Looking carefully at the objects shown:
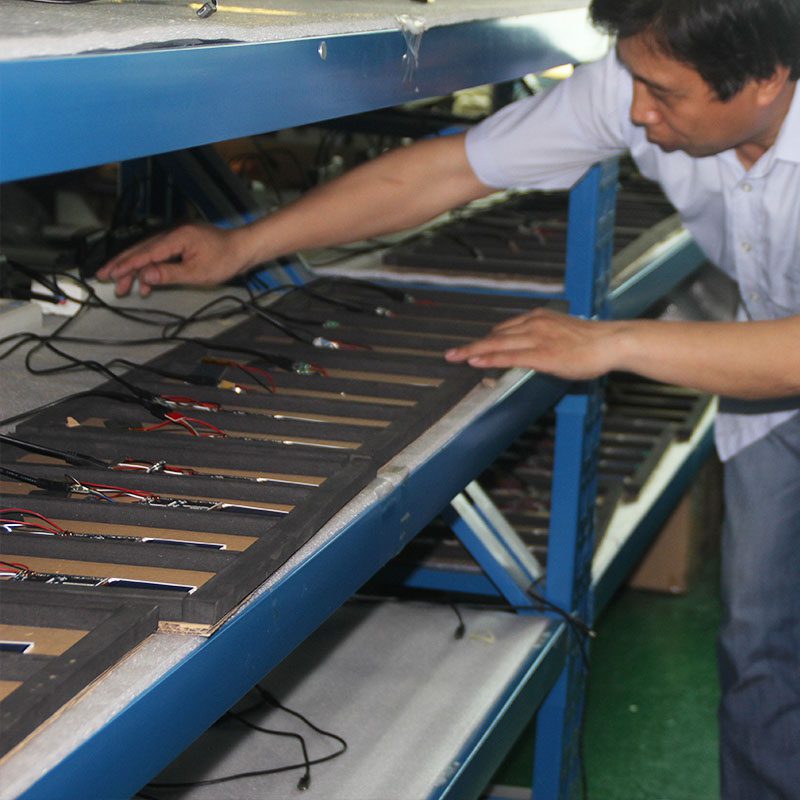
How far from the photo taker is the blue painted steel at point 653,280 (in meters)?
2.17

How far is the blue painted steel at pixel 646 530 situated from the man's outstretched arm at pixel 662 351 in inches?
32.5

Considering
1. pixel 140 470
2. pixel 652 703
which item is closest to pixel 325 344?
pixel 140 470

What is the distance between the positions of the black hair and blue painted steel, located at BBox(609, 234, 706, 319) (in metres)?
0.59

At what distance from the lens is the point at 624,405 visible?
11.0ft

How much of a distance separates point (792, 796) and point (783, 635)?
0.80 feet

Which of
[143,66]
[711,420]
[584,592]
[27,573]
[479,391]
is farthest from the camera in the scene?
[711,420]

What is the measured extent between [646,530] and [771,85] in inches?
49.1

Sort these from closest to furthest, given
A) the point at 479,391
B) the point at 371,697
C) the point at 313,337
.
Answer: the point at 479,391 → the point at 313,337 → the point at 371,697

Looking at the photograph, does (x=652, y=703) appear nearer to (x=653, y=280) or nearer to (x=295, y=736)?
(x=653, y=280)

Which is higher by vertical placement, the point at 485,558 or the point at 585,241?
the point at 585,241

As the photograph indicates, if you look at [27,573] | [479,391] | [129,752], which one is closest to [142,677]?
[129,752]

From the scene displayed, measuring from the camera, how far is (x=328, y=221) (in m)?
1.75

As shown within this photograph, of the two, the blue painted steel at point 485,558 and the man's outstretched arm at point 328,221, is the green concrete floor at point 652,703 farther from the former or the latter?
the man's outstretched arm at point 328,221

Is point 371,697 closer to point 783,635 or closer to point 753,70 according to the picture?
point 783,635
